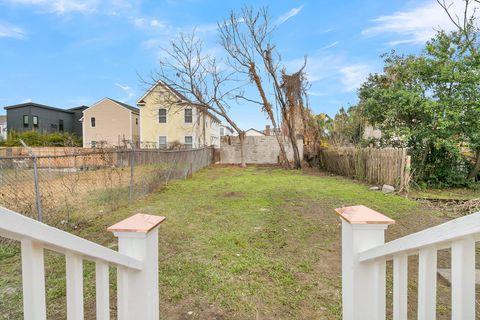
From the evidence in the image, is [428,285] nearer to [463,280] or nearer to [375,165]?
[463,280]

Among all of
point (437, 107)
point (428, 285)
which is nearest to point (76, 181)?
point (428, 285)

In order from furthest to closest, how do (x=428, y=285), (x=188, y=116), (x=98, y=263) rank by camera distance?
(x=188, y=116) < (x=98, y=263) < (x=428, y=285)

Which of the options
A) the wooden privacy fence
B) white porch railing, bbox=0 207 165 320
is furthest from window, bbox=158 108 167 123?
white porch railing, bbox=0 207 165 320

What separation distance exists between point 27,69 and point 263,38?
39.4 feet

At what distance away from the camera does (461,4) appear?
31.6 feet

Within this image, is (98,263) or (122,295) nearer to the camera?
(98,263)

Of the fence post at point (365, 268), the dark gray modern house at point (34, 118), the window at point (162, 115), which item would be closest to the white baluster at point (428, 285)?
the fence post at point (365, 268)

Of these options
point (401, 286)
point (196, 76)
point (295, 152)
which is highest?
point (196, 76)

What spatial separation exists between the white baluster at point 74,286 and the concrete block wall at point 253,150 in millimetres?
19029

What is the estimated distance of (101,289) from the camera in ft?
4.08

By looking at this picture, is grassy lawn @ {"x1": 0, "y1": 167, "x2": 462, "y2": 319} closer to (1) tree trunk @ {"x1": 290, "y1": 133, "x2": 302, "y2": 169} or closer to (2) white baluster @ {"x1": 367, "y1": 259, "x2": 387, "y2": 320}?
(2) white baluster @ {"x1": 367, "y1": 259, "x2": 387, "y2": 320}

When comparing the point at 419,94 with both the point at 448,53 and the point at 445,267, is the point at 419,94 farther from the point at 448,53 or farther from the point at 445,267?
the point at 445,267

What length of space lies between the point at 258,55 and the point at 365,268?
1561 cm

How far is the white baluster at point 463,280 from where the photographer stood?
0.84m
